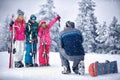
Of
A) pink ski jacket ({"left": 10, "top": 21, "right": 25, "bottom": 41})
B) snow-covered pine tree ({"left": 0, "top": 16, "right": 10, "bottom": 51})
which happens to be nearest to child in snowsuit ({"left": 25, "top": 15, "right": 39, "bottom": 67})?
pink ski jacket ({"left": 10, "top": 21, "right": 25, "bottom": 41})

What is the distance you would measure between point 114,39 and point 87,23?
0.34 m

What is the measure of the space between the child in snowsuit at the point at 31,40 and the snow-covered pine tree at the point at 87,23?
1.50 feet

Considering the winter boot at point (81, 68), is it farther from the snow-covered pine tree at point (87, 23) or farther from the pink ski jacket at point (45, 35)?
the pink ski jacket at point (45, 35)

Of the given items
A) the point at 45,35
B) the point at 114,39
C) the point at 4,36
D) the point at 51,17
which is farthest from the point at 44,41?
the point at 114,39

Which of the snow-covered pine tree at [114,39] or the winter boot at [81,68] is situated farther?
the snow-covered pine tree at [114,39]

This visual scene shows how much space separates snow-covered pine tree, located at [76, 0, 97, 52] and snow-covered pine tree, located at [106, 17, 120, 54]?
16 cm

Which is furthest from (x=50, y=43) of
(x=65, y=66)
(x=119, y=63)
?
(x=119, y=63)

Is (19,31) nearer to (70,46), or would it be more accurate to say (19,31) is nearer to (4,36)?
(4,36)

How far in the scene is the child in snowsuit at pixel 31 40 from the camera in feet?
10.3

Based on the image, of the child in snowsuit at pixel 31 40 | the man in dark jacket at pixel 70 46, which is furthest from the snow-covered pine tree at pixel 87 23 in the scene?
the child in snowsuit at pixel 31 40

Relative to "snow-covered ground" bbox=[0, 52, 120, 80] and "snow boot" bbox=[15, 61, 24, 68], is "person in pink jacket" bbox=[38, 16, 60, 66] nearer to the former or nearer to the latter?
"snow-covered ground" bbox=[0, 52, 120, 80]

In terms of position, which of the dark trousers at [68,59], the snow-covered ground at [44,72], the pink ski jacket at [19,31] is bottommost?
the snow-covered ground at [44,72]

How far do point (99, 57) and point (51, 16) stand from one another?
26.1 inches

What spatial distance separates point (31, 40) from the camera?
316 cm
